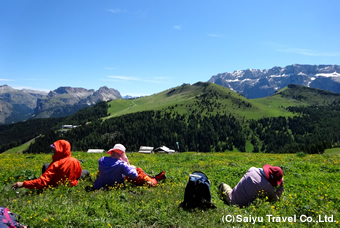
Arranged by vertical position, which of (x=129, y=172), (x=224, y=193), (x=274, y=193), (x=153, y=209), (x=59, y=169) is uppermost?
(x=59, y=169)

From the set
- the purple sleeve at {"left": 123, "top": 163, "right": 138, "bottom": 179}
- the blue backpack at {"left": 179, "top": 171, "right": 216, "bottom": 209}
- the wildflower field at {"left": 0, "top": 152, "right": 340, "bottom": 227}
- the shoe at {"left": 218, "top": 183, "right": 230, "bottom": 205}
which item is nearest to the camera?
the wildflower field at {"left": 0, "top": 152, "right": 340, "bottom": 227}

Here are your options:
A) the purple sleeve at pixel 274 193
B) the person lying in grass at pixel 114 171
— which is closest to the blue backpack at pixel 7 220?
the person lying in grass at pixel 114 171

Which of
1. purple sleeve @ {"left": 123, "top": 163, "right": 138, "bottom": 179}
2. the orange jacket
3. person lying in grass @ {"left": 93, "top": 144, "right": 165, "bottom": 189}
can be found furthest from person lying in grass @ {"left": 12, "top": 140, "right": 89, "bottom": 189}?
purple sleeve @ {"left": 123, "top": 163, "right": 138, "bottom": 179}

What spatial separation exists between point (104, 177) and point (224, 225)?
256 inches

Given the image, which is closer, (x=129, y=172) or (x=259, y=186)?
(x=259, y=186)

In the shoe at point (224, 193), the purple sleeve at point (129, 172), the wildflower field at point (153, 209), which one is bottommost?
the shoe at point (224, 193)

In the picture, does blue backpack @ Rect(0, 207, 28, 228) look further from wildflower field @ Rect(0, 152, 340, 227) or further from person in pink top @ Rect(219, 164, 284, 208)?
person in pink top @ Rect(219, 164, 284, 208)

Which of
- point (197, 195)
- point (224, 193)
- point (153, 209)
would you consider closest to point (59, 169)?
point (153, 209)

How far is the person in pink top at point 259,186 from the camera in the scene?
8.92m

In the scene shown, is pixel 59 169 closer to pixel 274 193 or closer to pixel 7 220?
pixel 7 220

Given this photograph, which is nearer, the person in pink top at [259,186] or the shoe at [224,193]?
the person in pink top at [259,186]

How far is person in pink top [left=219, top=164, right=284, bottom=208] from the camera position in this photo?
892 centimetres

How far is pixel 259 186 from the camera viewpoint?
29.2 ft

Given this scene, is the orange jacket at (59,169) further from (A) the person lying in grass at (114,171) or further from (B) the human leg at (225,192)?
(B) the human leg at (225,192)
